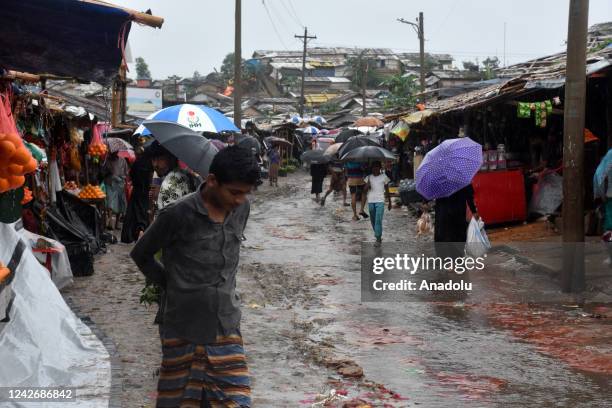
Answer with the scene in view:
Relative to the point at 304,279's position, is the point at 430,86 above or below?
above

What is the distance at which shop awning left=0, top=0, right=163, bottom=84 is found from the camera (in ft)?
14.1

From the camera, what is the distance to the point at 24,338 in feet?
19.9

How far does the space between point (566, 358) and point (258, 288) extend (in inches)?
183

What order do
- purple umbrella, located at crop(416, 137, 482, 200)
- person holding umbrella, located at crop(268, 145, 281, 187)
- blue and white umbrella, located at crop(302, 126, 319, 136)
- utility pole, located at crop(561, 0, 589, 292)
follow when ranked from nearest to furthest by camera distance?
1. utility pole, located at crop(561, 0, 589, 292)
2. purple umbrella, located at crop(416, 137, 482, 200)
3. person holding umbrella, located at crop(268, 145, 281, 187)
4. blue and white umbrella, located at crop(302, 126, 319, 136)

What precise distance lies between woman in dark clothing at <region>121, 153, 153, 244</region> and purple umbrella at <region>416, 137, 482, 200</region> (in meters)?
3.60

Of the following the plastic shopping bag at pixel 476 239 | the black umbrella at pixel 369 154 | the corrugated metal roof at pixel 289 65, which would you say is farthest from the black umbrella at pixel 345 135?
the corrugated metal roof at pixel 289 65

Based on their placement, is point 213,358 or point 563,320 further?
point 563,320

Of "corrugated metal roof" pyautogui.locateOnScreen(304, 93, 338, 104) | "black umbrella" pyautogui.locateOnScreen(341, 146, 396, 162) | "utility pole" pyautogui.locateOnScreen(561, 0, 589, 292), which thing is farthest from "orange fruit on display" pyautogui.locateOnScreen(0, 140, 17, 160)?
"corrugated metal roof" pyautogui.locateOnScreen(304, 93, 338, 104)

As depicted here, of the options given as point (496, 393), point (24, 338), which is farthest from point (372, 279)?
point (24, 338)

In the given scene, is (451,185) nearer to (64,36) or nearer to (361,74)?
(64,36)

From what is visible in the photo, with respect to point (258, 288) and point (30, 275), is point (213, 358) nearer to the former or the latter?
point (30, 275)

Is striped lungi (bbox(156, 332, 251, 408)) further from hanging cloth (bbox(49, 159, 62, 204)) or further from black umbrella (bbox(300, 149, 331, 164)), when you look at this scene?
black umbrella (bbox(300, 149, 331, 164))

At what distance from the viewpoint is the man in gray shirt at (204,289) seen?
3881 mm

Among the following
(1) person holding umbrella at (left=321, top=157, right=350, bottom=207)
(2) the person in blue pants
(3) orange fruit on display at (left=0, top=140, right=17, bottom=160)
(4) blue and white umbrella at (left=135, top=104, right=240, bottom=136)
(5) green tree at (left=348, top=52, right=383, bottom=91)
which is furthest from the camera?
(5) green tree at (left=348, top=52, right=383, bottom=91)
